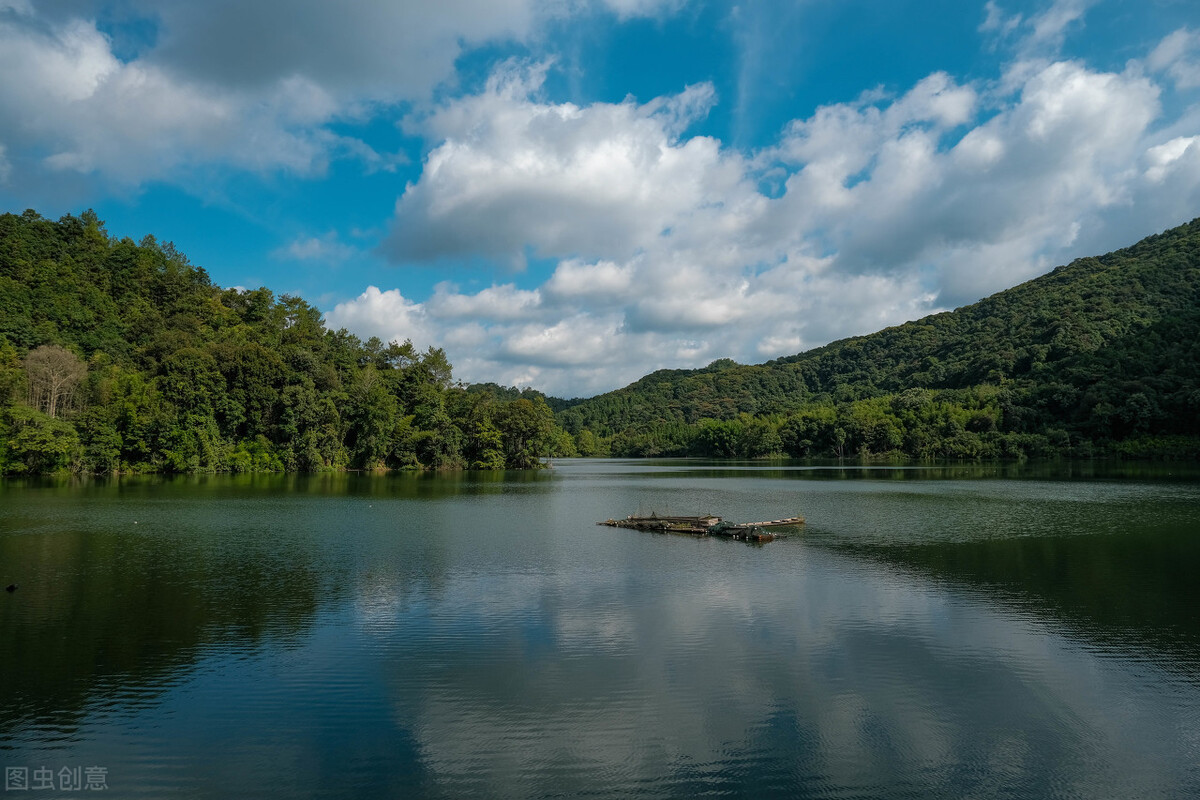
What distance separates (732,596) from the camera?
55.9 ft

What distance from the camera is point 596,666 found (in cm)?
1188

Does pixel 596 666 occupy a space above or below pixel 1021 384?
below

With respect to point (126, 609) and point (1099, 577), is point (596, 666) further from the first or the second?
point (1099, 577)

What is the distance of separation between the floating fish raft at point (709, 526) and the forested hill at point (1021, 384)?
253 ft

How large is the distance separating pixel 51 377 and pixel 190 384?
34.0ft

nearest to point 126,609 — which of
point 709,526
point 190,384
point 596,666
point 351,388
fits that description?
point 596,666

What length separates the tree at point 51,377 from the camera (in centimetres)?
5422

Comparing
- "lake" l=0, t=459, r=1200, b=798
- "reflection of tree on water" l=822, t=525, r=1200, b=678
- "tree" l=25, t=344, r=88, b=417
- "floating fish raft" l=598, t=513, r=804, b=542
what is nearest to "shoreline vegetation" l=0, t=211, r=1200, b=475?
"tree" l=25, t=344, r=88, b=417

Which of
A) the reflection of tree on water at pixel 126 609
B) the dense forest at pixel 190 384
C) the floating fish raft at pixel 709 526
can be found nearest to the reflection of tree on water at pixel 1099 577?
the floating fish raft at pixel 709 526

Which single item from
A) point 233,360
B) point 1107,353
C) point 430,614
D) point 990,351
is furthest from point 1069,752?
point 990,351

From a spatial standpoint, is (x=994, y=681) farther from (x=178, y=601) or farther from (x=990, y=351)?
(x=990, y=351)

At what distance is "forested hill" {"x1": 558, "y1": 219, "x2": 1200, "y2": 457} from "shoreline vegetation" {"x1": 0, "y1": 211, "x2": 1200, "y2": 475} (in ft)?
1.20

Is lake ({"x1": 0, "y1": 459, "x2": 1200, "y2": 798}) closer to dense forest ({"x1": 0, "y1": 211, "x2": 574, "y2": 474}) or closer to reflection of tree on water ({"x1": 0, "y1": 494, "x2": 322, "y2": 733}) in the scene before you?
reflection of tree on water ({"x1": 0, "y1": 494, "x2": 322, "y2": 733})

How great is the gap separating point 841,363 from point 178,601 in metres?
191
